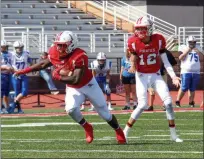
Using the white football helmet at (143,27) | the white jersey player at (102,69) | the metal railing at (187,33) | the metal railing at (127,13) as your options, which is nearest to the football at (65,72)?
the white football helmet at (143,27)

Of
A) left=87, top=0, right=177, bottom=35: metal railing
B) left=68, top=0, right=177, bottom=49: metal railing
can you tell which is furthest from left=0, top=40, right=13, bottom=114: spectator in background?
left=87, top=0, right=177, bottom=35: metal railing

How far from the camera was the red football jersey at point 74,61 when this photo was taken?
36.2 feet

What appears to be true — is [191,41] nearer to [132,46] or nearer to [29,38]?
[132,46]

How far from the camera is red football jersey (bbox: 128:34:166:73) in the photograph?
11.9 meters

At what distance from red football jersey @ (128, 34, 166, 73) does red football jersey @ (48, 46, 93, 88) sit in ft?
3.08

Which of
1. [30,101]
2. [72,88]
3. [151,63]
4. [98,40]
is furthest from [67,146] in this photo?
[98,40]

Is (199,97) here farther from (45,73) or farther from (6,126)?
(6,126)

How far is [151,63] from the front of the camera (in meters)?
12.0

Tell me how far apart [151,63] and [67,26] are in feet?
68.2

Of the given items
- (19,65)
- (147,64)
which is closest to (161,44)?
(147,64)

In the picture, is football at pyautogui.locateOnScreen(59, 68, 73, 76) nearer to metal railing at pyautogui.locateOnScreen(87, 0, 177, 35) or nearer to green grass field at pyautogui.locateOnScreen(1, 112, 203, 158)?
green grass field at pyautogui.locateOnScreen(1, 112, 203, 158)

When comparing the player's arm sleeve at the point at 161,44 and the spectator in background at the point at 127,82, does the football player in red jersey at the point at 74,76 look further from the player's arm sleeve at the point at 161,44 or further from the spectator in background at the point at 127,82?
the spectator in background at the point at 127,82

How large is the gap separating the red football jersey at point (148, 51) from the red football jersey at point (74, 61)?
0.94 meters

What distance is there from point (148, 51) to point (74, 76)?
4.60ft
